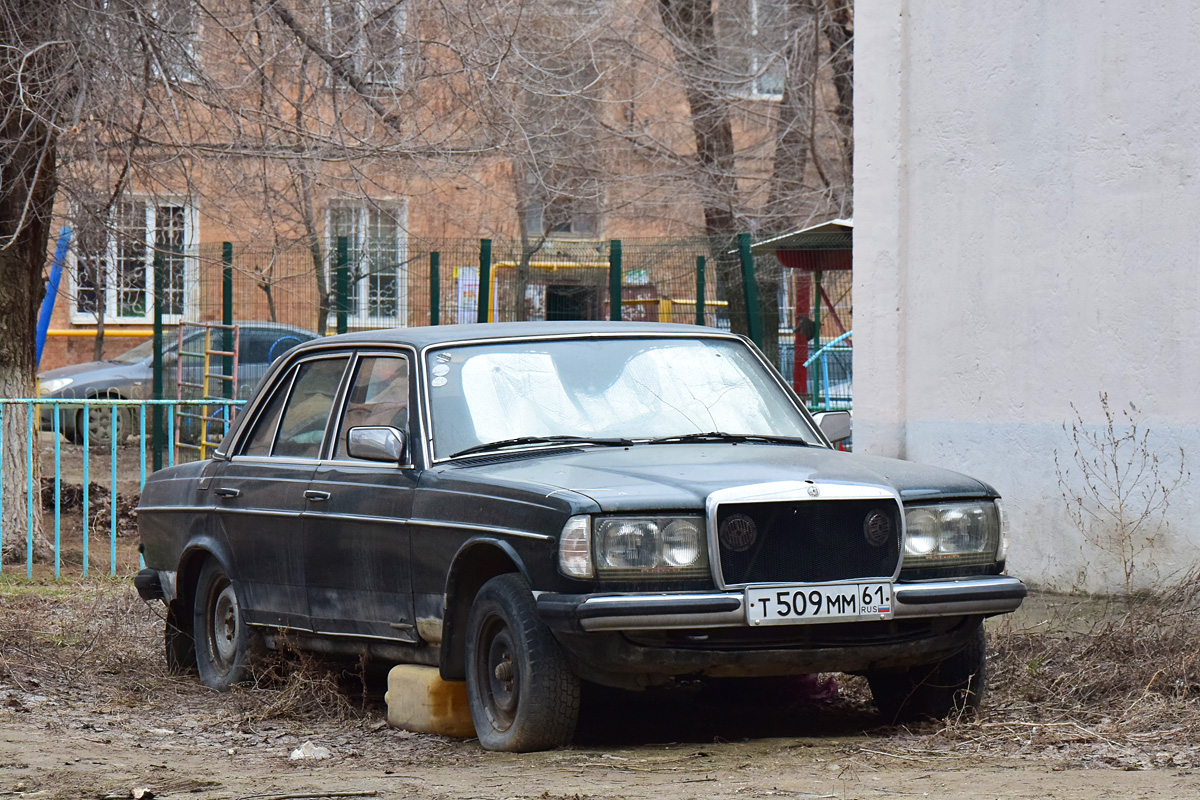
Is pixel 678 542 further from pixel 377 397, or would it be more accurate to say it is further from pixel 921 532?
pixel 377 397

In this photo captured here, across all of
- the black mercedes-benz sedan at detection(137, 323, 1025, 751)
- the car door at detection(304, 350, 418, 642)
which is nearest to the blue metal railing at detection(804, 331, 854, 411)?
the black mercedes-benz sedan at detection(137, 323, 1025, 751)

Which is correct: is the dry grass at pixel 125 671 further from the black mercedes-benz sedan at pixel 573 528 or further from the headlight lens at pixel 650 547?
the headlight lens at pixel 650 547

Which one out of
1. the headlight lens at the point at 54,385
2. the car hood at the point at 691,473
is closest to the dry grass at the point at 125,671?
the car hood at the point at 691,473

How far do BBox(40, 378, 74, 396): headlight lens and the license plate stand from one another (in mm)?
18732

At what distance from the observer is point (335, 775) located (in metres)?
5.45

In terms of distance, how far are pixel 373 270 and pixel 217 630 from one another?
8935 mm

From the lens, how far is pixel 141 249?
12.7m

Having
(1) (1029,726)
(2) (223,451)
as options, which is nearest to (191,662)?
(2) (223,451)

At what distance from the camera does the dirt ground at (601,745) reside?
5066mm

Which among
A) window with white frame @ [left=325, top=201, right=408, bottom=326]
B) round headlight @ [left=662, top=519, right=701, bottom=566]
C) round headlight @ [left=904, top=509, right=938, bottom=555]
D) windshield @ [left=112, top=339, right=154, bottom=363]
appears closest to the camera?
round headlight @ [left=662, top=519, right=701, bottom=566]

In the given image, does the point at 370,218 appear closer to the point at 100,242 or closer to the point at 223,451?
the point at 100,242

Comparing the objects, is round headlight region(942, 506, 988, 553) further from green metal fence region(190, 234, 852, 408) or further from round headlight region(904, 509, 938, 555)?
green metal fence region(190, 234, 852, 408)

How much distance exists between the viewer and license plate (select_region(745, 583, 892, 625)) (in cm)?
540

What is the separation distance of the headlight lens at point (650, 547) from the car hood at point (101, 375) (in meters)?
18.3
